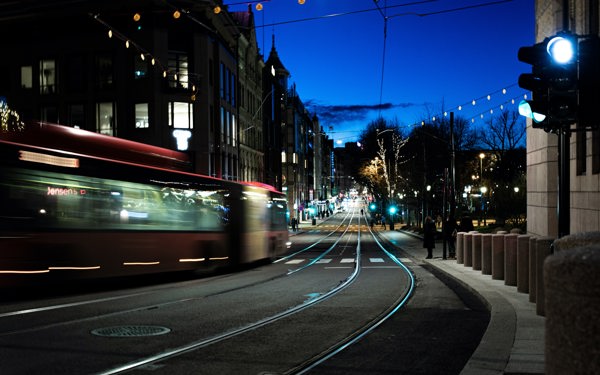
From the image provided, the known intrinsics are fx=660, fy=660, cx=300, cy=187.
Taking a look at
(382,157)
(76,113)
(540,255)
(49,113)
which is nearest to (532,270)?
(540,255)

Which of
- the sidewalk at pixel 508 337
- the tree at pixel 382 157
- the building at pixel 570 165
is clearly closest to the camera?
the sidewalk at pixel 508 337

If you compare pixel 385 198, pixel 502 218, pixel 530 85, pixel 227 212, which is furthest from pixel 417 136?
pixel 530 85

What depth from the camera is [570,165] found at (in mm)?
19031

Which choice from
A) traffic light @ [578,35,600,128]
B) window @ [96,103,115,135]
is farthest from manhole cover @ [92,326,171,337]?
window @ [96,103,115,135]

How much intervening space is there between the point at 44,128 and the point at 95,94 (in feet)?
122

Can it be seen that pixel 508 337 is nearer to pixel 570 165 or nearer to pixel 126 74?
pixel 570 165

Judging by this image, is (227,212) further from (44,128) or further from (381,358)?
(381,358)

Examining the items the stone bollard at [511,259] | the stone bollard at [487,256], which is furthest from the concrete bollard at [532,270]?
the stone bollard at [487,256]

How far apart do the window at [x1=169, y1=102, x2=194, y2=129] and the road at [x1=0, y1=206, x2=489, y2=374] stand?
33571 mm

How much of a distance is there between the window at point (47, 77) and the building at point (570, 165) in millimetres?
39289

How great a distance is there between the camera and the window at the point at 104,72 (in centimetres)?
4981

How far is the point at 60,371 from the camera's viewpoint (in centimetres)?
729

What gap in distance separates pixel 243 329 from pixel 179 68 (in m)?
42.7

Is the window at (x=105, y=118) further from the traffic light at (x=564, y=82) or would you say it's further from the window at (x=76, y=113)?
the traffic light at (x=564, y=82)
